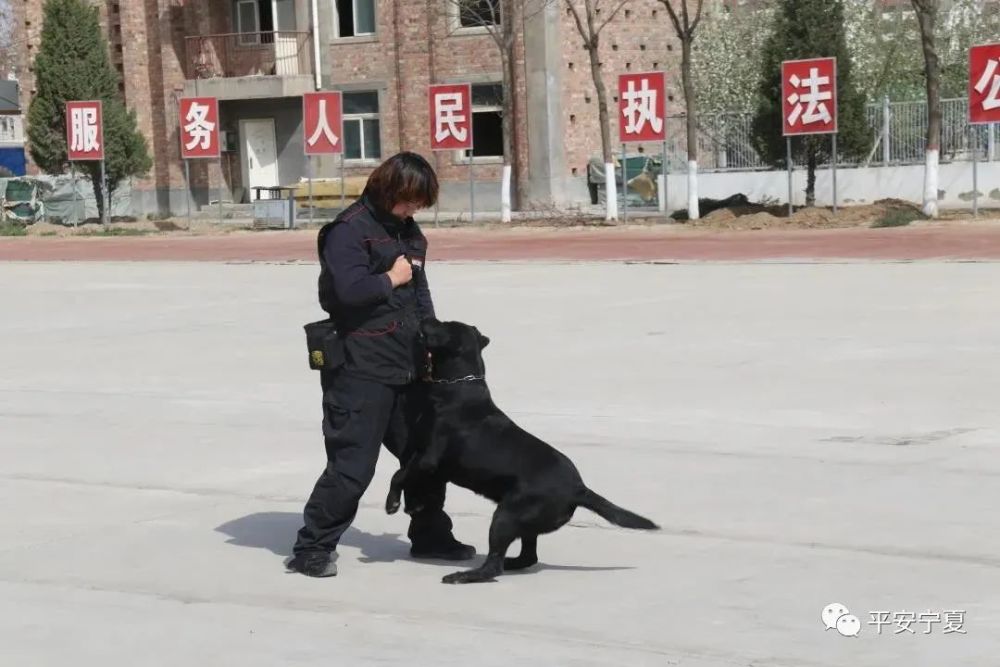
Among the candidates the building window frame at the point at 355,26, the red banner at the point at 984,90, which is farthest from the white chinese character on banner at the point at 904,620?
the building window frame at the point at 355,26

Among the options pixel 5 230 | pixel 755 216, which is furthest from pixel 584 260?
pixel 5 230

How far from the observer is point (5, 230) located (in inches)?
1613

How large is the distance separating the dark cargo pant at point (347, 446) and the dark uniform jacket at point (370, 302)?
0.08 m

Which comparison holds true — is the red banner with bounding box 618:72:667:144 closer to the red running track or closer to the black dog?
the red running track

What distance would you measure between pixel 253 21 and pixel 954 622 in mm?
45381

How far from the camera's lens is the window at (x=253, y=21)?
4859cm

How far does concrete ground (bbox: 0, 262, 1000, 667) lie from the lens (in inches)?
229

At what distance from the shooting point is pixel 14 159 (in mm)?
68062

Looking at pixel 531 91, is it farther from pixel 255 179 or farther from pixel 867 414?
pixel 867 414

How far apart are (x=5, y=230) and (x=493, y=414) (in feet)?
120

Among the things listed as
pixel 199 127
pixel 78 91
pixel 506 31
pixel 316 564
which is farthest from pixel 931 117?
pixel 316 564

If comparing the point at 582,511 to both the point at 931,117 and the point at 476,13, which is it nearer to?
the point at 931,117

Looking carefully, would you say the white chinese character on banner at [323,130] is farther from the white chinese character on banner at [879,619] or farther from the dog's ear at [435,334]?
the white chinese character on banner at [879,619]

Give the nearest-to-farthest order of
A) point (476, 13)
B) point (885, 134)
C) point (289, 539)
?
point (289, 539) → point (885, 134) → point (476, 13)
